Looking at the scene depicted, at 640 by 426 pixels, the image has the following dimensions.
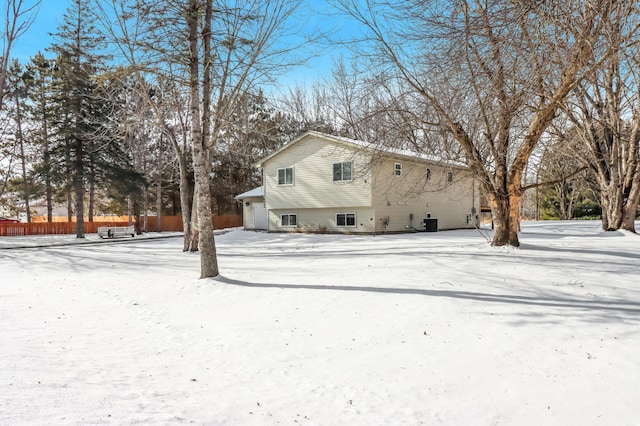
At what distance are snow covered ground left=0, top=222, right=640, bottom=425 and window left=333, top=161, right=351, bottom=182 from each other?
1322 cm

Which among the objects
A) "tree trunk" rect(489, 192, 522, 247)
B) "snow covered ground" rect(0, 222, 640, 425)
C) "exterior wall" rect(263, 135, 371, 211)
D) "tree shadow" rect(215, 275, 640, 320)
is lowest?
"snow covered ground" rect(0, 222, 640, 425)

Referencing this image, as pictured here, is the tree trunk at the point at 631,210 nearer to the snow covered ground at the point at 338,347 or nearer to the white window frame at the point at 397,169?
the snow covered ground at the point at 338,347

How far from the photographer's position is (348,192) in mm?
21812

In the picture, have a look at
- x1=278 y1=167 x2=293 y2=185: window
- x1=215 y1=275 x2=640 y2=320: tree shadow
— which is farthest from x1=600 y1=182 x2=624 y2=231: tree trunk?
x1=278 y1=167 x2=293 y2=185: window

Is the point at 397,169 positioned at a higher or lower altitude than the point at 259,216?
higher

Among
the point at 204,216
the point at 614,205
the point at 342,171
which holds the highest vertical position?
the point at 342,171

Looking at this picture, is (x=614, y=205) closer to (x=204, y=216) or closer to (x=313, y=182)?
(x=313, y=182)

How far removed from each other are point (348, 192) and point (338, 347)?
1728 cm

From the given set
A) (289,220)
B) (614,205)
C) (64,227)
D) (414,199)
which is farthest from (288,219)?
(64,227)

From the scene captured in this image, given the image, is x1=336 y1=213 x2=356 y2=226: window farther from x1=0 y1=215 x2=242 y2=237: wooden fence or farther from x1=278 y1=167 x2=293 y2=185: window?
x1=0 y1=215 x2=242 y2=237: wooden fence

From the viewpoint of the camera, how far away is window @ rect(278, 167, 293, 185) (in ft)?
80.5

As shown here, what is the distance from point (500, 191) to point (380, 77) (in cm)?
464

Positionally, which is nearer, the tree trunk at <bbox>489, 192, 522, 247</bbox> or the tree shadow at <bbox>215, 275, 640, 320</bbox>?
the tree shadow at <bbox>215, 275, 640, 320</bbox>

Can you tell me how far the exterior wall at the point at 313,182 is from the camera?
70.2 ft
